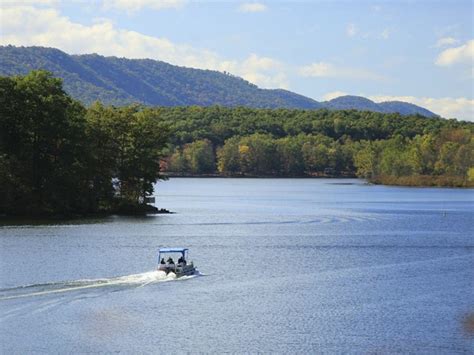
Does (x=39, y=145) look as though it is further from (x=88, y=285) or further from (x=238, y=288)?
(x=238, y=288)

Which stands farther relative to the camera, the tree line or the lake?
the tree line

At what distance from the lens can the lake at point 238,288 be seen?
4222 cm

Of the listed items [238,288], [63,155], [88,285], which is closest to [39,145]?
[63,155]

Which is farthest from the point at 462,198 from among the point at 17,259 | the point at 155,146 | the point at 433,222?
the point at 17,259

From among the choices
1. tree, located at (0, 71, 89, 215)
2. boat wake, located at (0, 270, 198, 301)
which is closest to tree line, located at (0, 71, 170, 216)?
tree, located at (0, 71, 89, 215)

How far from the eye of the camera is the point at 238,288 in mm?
56438

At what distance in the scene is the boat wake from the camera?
51.2 m

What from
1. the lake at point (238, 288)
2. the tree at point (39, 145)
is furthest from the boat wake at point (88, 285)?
the tree at point (39, 145)

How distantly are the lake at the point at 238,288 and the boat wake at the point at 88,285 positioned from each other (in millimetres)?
67

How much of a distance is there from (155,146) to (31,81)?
18.8 metres

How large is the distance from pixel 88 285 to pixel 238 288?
9.09 m

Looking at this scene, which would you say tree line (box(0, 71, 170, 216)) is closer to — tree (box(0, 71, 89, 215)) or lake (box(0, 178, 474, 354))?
tree (box(0, 71, 89, 215))

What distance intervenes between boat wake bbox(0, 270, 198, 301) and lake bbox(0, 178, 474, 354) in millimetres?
67

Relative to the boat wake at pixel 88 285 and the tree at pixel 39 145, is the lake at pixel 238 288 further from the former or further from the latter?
the tree at pixel 39 145
